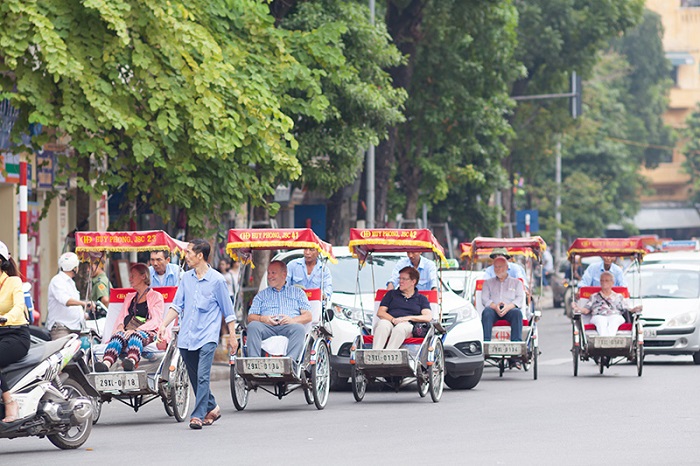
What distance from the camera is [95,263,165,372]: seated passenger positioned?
15750mm

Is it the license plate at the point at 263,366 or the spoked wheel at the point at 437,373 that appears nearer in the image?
the license plate at the point at 263,366

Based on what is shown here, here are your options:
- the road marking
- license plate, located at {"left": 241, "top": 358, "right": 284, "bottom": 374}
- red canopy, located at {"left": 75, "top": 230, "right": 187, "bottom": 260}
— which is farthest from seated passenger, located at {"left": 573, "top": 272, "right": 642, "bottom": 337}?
red canopy, located at {"left": 75, "top": 230, "right": 187, "bottom": 260}

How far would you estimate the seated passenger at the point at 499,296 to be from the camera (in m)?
20.9

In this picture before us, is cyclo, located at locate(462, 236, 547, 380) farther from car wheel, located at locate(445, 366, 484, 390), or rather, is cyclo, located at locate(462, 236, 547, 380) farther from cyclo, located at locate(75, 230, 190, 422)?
cyclo, located at locate(75, 230, 190, 422)

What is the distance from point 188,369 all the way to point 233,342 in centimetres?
58

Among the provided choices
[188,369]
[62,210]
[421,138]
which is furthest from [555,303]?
[188,369]

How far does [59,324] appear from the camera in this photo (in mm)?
18562

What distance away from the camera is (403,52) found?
37.2 meters

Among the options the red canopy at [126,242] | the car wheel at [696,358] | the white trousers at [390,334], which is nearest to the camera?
the red canopy at [126,242]

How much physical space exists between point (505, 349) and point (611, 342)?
4.81 ft

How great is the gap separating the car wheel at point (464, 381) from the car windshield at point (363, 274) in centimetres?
159

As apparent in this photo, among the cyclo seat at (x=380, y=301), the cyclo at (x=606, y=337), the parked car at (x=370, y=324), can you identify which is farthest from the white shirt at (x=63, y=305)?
the cyclo at (x=606, y=337)

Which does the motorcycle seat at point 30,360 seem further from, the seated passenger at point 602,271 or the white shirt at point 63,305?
the seated passenger at point 602,271

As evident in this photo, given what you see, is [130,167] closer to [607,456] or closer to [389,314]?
[389,314]
